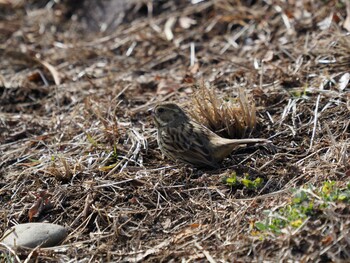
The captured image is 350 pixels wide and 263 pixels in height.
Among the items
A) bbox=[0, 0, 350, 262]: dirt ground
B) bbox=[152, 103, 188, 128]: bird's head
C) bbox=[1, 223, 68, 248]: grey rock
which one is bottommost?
bbox=[0, 0, 350, 262]: dirt ground

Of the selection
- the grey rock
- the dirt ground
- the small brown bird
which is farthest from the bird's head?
the grey rock

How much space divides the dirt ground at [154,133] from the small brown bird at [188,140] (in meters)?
0.11

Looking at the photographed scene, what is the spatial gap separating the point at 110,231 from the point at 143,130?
177 cm

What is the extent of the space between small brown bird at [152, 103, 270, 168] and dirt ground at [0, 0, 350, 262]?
0.11m

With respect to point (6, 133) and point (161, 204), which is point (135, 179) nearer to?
point (161, 204)

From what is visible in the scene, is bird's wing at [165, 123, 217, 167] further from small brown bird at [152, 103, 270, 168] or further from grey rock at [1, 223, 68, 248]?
grey rock at [1, 223, 68, 248]

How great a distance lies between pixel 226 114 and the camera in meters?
6.65

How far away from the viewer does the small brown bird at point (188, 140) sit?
627 centimetres

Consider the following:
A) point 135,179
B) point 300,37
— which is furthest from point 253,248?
point 300,37

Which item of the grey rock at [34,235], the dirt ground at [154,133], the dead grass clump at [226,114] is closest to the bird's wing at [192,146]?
the dirt ground at [154,133]

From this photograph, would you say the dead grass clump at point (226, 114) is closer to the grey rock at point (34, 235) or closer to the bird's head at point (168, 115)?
the bird's head at point (168, 115)

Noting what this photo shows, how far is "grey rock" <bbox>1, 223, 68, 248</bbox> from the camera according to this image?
5.47 metres

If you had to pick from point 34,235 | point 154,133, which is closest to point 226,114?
point 154,133

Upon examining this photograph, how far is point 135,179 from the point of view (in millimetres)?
6223
